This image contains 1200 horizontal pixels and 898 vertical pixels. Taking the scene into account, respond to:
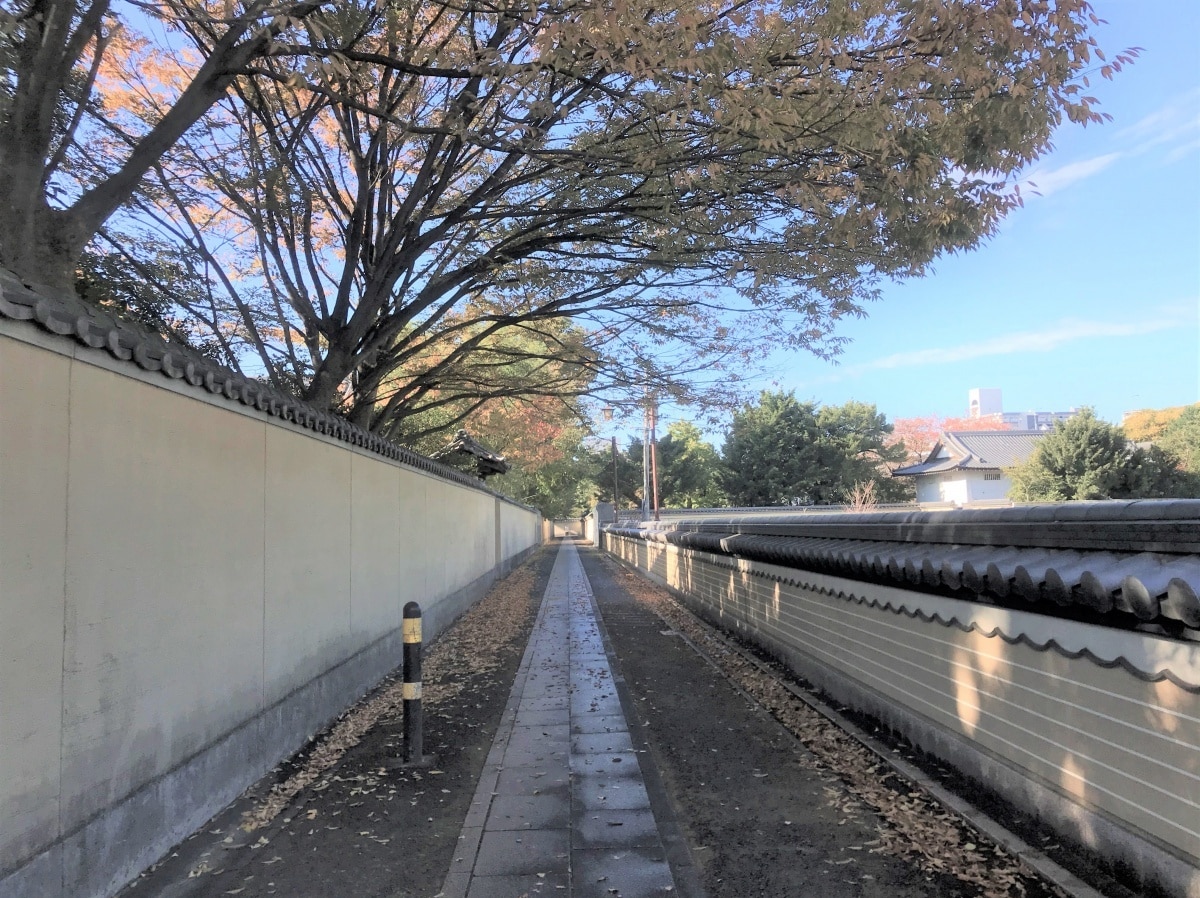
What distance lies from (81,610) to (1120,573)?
165 inches

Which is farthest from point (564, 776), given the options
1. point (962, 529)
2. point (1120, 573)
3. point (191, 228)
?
point (191, 228)

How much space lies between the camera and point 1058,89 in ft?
16.2

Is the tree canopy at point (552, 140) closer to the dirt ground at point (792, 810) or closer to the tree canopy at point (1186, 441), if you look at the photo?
the dirt ground at point (792, 810)

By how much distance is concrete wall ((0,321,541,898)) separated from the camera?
266cm

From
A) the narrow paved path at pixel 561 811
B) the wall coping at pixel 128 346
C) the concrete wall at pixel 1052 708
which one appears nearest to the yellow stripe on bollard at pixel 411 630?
the narrow paved path at pixel 561 811

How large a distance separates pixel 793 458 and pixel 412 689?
41.5 metres

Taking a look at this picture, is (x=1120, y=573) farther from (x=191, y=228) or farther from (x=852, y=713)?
(x=191, y=228)

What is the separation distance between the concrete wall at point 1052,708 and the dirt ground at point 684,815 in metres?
0.38

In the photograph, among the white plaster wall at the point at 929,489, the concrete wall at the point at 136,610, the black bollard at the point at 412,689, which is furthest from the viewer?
the white plaster wall at the point at 929,489

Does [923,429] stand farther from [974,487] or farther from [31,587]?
[31,587]

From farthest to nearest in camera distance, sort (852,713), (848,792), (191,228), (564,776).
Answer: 1. (191,228)
2. (852,713)
3. (564,776)
4. (848,792)

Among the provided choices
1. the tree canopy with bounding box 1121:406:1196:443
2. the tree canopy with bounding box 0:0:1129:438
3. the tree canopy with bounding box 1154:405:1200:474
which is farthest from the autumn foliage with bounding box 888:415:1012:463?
the tree canopy with bounding box 0:0:1129:438

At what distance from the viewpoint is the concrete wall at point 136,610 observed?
8.71 feet

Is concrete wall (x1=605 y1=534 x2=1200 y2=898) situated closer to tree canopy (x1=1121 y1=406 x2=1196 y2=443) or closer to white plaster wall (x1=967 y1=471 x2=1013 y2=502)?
white plaster wall (x1=967 y1=471 x2=1013 y2=502)
